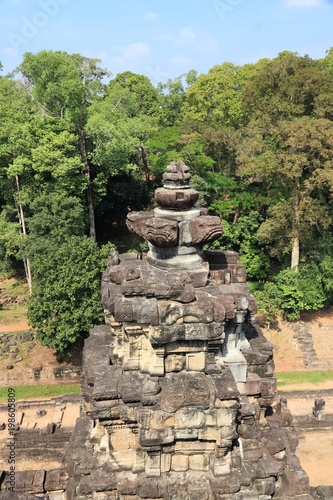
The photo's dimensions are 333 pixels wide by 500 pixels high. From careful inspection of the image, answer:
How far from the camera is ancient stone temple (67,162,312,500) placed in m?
5.94

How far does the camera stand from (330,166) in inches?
813

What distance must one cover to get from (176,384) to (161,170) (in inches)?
886

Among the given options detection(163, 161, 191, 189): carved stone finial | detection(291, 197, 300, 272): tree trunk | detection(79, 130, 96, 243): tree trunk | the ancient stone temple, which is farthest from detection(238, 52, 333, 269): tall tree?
the ancient stone temple

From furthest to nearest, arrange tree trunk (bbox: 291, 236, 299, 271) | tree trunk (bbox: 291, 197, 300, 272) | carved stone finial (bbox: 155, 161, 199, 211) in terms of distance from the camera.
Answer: tree trunk (bbox: 291, 236, 299, 271), tree trunk (bbox: 291, 197, 300, 272), carved stone finial (bbox: 155, 161, 199, 211)

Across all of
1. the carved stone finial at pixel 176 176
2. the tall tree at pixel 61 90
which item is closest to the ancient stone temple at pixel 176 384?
the carved stone finial at pixel 176 176

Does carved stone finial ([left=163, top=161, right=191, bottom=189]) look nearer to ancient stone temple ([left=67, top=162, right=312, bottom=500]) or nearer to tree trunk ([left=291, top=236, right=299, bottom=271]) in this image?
ancient stone temple ([left=67, top=162, right=312, bottom=500])

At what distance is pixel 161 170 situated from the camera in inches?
1072

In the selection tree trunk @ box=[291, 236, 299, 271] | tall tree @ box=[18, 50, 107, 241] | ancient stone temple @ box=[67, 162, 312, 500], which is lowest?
tree trunk @ box=[291, 236, 299, 271]

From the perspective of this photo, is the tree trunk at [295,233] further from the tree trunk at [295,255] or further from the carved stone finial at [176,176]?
the carved stone finial at [176,176]

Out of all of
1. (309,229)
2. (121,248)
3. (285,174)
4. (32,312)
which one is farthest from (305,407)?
(121,248)

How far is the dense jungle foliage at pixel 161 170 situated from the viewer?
19328mm

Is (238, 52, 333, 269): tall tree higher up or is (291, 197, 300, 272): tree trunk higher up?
(238, 52, 333, 269): tall tree

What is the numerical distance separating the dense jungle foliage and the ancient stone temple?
12605mm

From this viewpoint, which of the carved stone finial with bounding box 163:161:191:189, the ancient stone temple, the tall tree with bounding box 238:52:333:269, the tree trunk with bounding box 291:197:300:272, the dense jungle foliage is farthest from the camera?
the tree trunk with bounding box 291:197:300:272
